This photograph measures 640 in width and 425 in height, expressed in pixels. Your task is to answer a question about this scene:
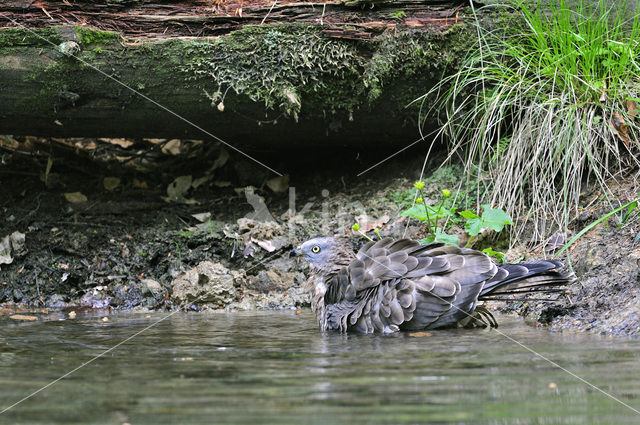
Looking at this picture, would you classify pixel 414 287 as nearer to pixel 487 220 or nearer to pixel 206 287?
pixel 487 220

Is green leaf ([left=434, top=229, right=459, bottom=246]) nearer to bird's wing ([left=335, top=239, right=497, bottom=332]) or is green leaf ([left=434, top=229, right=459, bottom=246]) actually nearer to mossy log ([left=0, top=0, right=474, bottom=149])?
bird's wing ([left=335, top=239, right=497, bottom=332])

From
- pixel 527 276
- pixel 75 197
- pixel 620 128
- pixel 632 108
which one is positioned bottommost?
pixel 527 276

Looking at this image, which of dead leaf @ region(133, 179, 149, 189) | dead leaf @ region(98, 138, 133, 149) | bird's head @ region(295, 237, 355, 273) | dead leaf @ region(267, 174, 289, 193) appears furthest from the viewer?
dead leaf @ region(98, 138, 133, 149)

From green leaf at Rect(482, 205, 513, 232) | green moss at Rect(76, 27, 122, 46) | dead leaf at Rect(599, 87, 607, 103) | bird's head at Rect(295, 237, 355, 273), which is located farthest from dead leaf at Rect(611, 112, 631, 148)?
green moss at Rect(76, 27, 122, 46)

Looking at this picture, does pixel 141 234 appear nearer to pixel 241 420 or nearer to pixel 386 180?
pixel 386 180

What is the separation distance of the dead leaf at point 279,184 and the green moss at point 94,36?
218cm

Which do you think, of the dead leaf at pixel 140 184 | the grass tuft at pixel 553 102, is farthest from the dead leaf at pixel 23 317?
the grass tuft at pixel 553 102

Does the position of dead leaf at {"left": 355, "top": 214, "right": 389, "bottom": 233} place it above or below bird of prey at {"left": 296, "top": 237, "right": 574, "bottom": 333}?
above

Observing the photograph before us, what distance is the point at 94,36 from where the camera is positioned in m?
5.23

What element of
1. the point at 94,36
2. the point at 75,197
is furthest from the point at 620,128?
the point at 75,197

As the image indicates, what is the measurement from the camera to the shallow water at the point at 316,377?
2.02 metres

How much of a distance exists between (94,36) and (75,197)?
195 centimetres

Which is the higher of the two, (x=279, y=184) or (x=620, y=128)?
(x=620, y=128)

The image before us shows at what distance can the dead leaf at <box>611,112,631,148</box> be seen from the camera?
5012 mm
